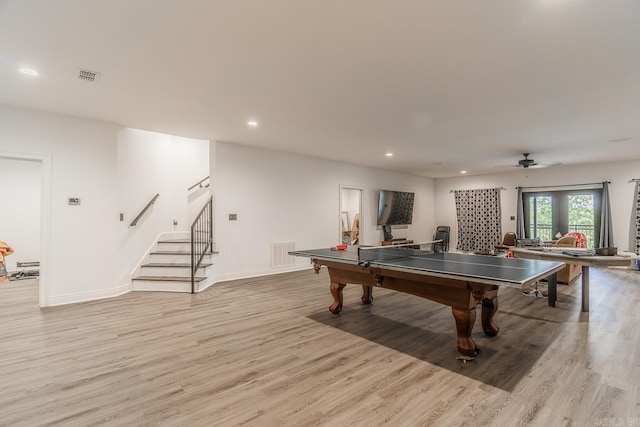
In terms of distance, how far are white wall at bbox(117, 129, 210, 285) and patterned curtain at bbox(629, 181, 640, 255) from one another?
410 inches

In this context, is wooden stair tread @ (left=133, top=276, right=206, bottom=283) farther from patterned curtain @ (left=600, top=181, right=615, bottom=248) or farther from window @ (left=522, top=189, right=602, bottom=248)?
patterned curtain @ (left=600, top=181, right=615, bottom=248)

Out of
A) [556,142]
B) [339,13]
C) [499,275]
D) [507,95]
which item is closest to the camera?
[339,13]

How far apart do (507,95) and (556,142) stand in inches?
122

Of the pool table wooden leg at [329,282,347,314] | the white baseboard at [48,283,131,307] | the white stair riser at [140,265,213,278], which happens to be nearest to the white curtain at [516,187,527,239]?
the pool table wooden leg at [329,282,347,314]

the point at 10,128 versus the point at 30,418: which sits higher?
the point at 10,128

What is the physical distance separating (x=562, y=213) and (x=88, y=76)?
35.4 feet

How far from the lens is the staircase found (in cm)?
509

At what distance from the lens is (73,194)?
4414mm

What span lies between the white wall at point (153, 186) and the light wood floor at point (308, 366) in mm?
1329

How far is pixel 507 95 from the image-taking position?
3.57 m

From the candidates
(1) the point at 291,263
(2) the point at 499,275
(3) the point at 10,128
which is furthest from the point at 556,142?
(3) the point at 10,128

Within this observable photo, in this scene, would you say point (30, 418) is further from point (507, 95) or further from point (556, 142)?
point (556, 142)

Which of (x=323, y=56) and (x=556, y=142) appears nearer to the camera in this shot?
(x=323, y=56)

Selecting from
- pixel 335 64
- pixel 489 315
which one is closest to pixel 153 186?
pixel 335 64
